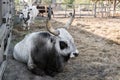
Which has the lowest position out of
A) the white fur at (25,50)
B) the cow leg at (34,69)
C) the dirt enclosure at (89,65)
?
the dirt enclosure at (89,65)

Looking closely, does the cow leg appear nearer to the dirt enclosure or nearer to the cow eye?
the dirt enclosure

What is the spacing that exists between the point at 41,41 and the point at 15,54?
1232 mm

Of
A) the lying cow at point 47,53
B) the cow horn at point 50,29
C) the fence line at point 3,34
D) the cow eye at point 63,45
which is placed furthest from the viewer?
the cow eye at point 63,45

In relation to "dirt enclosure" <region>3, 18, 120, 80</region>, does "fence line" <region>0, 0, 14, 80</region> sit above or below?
above

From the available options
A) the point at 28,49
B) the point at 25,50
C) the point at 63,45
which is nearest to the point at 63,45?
the point at 63,45

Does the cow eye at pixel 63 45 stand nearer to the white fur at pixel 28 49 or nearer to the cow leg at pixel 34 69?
the white fur at pixel 28 49

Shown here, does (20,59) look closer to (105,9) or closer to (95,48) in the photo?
(95,48)

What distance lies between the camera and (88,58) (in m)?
7.33

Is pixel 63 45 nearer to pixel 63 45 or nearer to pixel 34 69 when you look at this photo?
pixel 63 45

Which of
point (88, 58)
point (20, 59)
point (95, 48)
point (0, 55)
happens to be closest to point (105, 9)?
point (95, 48)

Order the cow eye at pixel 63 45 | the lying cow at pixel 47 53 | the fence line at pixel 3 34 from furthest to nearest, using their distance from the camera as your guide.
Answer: the cow eye at pixel 63 45 < the lying cow at pixel 47 53 < the fence line at pixel 3 34

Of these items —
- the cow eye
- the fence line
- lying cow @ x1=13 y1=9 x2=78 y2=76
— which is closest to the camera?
the fence line

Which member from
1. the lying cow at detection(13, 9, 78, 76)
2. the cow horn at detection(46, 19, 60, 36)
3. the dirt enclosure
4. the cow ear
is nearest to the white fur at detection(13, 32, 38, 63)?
the lying cow at detection(13, 9, 78, 76)

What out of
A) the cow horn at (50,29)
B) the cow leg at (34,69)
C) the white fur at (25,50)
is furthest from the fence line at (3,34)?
the cow horn at (50,29)
